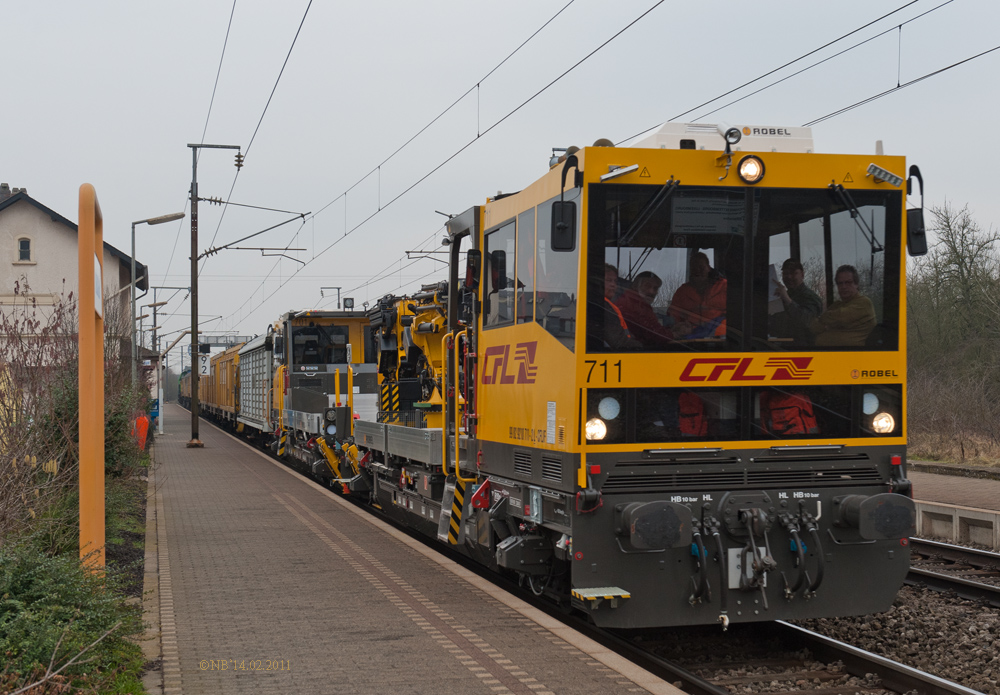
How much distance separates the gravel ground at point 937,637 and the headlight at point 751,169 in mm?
3503

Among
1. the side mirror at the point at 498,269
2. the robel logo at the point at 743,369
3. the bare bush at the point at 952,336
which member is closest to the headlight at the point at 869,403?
the robel logo at the point at 743,369

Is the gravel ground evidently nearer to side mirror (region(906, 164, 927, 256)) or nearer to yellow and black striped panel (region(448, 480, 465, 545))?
side mirror (region(906, 164, 927, 256))

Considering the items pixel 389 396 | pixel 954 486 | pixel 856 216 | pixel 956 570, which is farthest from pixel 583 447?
pixel 954 486

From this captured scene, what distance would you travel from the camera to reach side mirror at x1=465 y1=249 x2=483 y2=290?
8.87 meters

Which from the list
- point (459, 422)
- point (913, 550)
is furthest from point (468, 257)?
point (913, 550)

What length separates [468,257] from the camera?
897cm

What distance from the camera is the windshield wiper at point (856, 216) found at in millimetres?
7242

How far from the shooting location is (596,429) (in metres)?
6.78

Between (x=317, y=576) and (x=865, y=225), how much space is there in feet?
18.1

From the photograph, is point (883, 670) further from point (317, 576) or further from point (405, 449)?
point (405, 449)

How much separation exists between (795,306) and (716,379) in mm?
794

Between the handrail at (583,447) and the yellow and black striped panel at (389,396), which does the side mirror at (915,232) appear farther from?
the yellow and black striped panel at (389,396)

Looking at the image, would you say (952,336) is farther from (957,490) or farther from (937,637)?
(937,637)

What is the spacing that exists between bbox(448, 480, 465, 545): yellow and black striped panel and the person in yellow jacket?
3.58 metres
